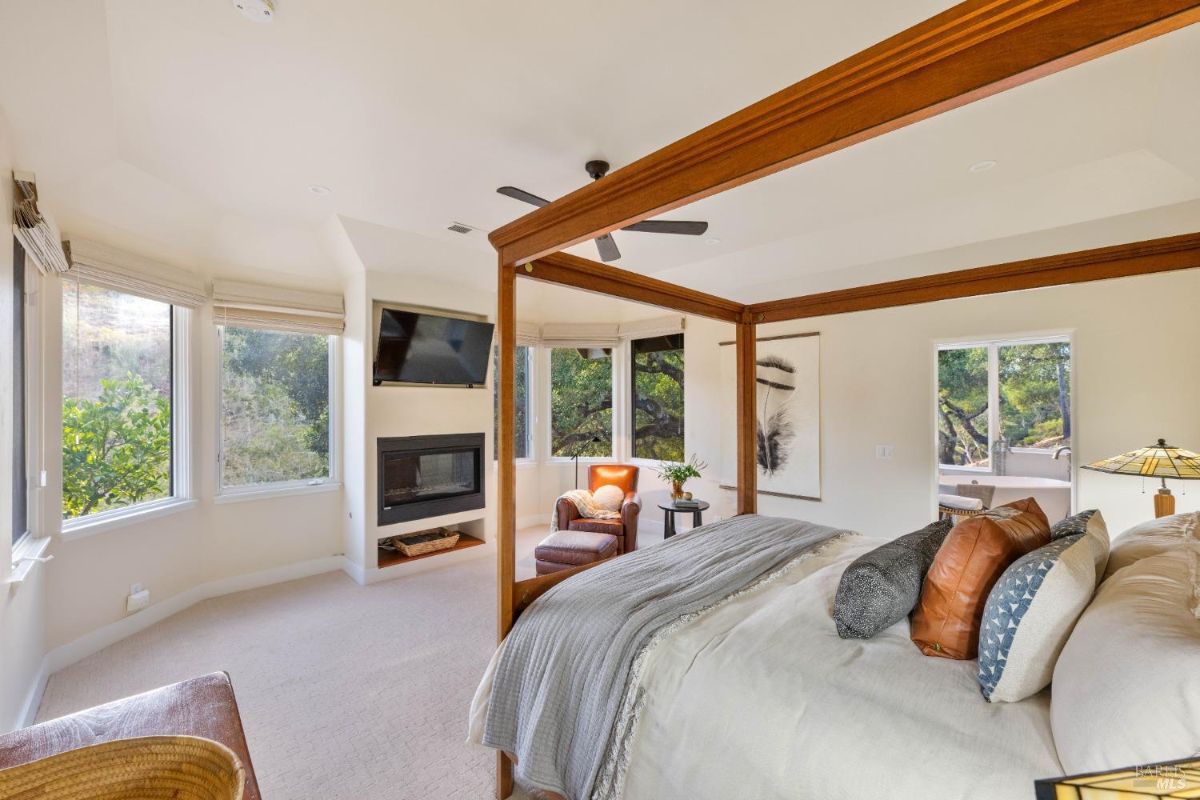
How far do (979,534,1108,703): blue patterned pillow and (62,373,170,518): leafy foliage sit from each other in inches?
164

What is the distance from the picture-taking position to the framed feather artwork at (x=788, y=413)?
4.45 m

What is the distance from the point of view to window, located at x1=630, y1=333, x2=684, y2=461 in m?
5.59

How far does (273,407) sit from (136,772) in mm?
3953

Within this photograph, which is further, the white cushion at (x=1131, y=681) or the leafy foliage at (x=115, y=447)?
the leafy foliage at (x=115, y=447)

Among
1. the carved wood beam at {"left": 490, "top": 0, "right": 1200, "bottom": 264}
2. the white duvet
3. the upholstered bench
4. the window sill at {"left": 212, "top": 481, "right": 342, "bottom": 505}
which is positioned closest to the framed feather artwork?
the upholstered bench

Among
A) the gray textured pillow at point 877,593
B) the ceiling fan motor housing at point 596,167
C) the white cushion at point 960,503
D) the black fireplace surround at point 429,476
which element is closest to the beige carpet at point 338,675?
the black fireplace surround at point 429,476

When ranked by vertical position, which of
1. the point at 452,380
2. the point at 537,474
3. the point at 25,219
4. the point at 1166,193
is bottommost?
the point at 537,474

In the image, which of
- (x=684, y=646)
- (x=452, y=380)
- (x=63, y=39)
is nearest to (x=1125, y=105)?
(x=684, y=646)

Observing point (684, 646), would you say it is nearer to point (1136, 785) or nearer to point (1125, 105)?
point (1136, 785)

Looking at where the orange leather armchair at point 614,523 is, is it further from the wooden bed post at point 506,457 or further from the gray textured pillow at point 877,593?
the gray textured pillow at point 877,593

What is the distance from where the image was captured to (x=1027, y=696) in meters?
1.17

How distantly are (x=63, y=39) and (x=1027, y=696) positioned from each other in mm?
3420

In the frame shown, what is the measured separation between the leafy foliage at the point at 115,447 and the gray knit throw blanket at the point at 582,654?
9.50 feet

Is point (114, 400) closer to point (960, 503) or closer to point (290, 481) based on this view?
point (290, 481)
